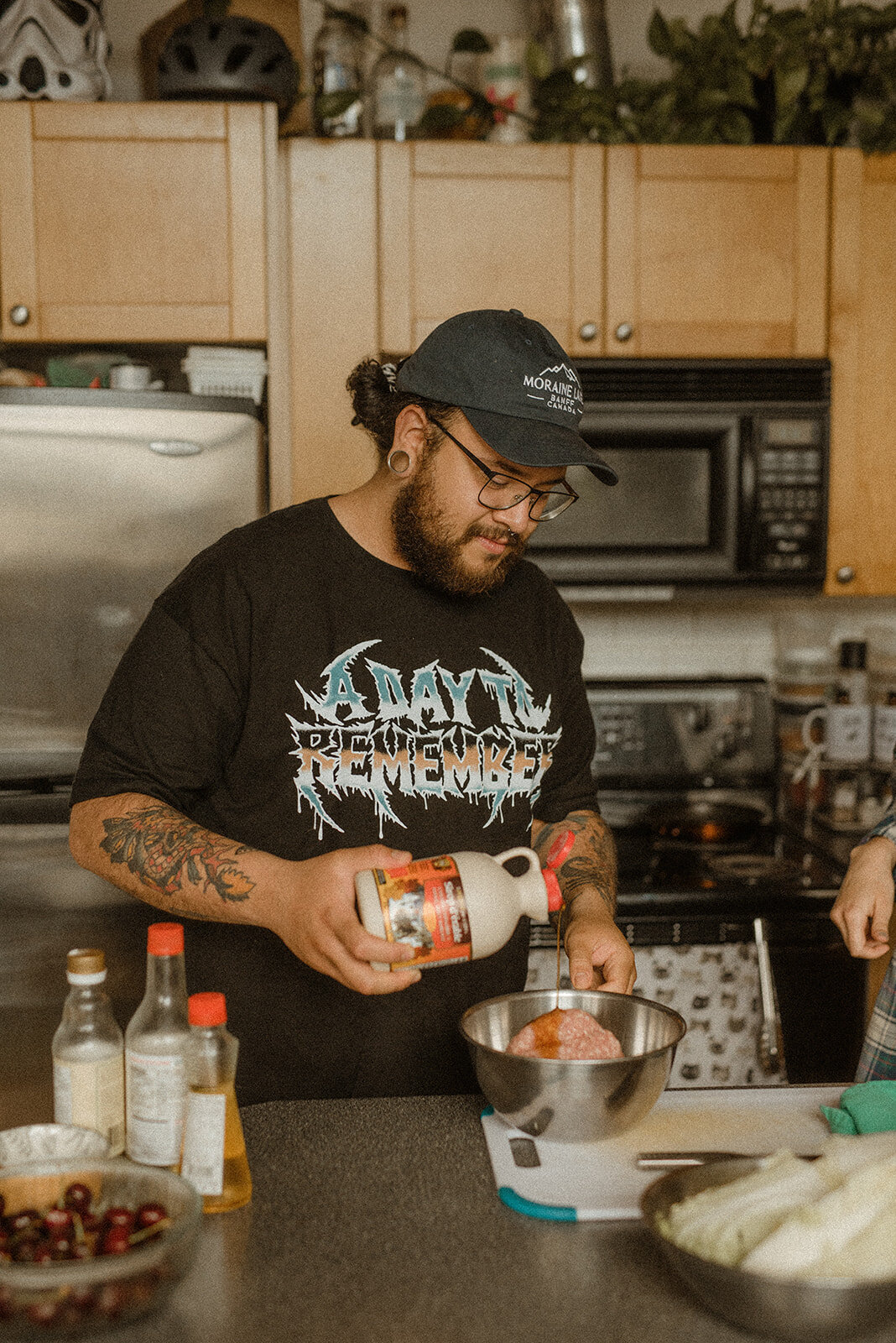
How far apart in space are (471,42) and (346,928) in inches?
91.2

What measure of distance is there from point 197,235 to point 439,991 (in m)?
1.74

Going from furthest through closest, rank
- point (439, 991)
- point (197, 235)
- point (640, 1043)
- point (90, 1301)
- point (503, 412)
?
point (197, 235)
point (439, 991)
point (503, 412)
point (640, 1043)
point (90, 1301)

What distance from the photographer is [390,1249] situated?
1.04 meters

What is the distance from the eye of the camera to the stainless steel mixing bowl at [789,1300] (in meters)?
0.87

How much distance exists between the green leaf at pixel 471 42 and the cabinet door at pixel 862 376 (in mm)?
835

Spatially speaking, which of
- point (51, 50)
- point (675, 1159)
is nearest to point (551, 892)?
point (675, 1159)

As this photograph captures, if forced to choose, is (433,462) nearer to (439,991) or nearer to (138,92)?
(439,991)

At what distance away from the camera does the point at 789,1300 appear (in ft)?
2.87

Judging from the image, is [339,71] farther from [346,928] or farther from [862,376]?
[346,928]

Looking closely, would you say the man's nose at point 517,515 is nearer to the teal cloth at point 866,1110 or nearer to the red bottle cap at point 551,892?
the red bottle cap at point 551,892

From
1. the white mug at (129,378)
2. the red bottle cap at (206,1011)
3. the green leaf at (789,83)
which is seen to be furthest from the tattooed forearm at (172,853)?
the green leaf at (789,83)

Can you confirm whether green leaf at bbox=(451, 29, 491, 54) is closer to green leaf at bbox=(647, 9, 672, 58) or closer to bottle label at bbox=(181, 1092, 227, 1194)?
green leaf at bbox=(647, 9, 672, 58)

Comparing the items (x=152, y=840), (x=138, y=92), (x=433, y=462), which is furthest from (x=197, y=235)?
(x=152, y=840)

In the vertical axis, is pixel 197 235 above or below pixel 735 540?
above
